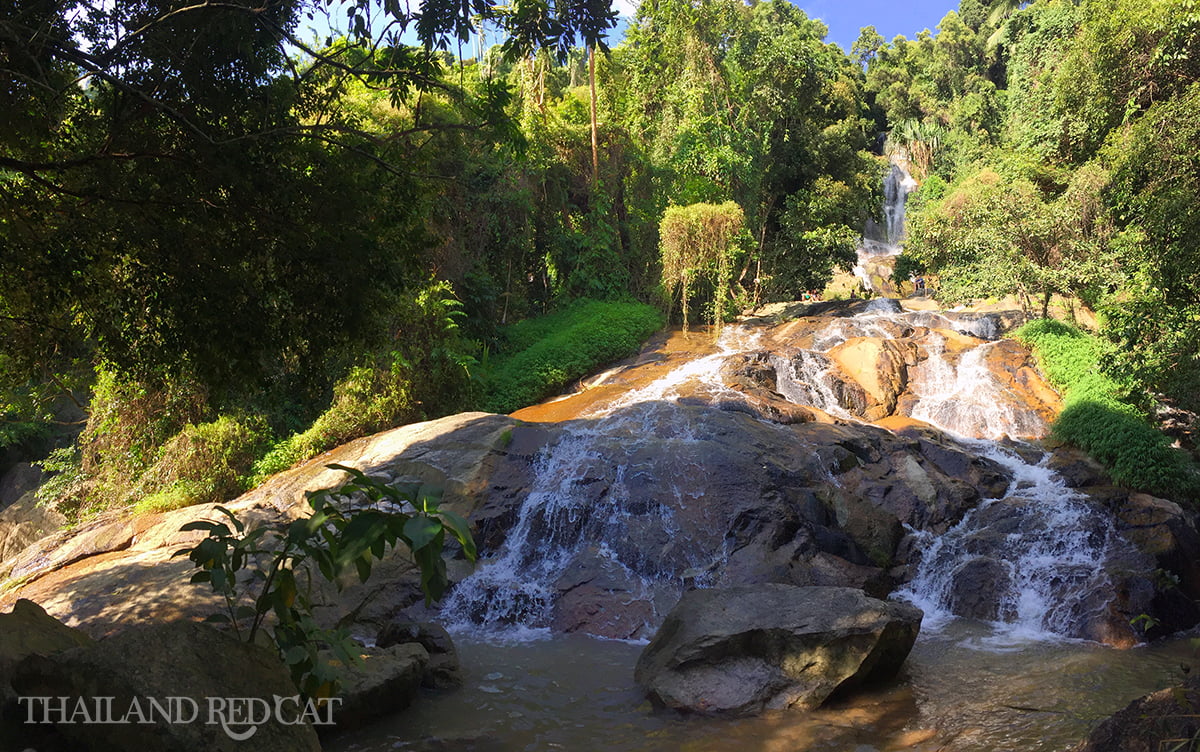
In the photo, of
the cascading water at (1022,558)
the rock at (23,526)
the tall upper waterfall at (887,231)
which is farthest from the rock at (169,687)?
the tall upper waterfall at (887,231)

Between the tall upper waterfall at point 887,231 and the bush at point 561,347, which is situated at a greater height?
the tall upper waterfall at point 887,231

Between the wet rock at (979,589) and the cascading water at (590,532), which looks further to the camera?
the cascading water at (590,532)

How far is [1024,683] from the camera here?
21.2 ft

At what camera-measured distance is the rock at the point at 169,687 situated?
129 inches

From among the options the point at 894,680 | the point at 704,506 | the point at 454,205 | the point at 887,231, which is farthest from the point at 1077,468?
the point at 887,231

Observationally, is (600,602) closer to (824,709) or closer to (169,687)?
(824,709)

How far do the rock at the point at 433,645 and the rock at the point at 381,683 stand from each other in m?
0.20

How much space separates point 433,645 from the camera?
684cm

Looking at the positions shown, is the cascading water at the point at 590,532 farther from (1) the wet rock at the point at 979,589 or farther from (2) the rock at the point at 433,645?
(1) the wet rock at the point at 979,589

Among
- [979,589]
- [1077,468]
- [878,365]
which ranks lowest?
[979,589]

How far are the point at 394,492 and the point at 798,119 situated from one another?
2196 cm

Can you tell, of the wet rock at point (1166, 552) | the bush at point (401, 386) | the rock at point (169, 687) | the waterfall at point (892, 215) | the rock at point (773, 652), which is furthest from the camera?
the waterfall at point (892, 215)

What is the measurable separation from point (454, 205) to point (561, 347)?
4902mm

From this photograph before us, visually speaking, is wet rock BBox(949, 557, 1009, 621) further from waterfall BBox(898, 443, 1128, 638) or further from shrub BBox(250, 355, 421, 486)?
shrub BBox(250, 355, 421, 486)
